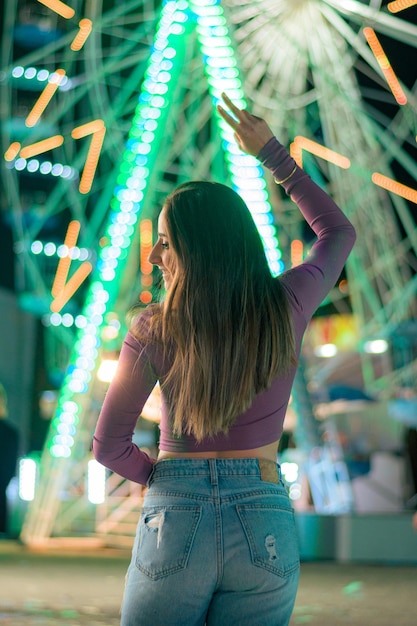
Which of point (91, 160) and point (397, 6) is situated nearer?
point (397, 6)

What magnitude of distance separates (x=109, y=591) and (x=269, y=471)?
690 centimetres

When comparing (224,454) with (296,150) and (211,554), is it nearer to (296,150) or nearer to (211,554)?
(211,554)

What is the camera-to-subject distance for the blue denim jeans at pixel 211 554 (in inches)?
80.1

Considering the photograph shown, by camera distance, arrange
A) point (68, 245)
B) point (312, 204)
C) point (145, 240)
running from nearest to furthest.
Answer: point (312, 204), point (68, 245), point (145, 240)

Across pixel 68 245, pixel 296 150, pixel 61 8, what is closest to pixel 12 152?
pixel 61 8

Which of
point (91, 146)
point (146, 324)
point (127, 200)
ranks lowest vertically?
point (146, 324)

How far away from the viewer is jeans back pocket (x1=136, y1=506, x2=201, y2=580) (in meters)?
2.04

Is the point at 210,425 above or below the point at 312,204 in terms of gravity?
→ below

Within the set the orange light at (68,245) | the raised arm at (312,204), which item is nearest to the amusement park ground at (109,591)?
the raised arm at (312,204)

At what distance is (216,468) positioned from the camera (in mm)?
2111

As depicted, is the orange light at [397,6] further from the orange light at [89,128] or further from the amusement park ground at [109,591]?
the amusement park ground at [109,591]

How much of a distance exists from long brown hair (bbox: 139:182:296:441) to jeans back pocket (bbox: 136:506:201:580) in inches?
5.8

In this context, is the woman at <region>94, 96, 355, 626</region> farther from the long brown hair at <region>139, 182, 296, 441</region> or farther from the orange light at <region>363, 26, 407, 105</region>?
the orange light at <region>363, 26, 407, 105</region>

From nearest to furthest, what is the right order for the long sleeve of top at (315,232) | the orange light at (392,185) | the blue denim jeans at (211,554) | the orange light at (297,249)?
the blue denim jeans at (211,554), the long sleeve of top at (315,232), the orange light at (392,185), the orange light at (297,249)
